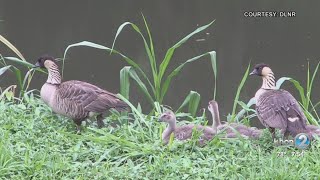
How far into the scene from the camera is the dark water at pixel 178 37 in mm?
11852

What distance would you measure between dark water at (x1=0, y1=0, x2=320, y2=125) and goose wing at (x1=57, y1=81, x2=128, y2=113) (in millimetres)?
2986

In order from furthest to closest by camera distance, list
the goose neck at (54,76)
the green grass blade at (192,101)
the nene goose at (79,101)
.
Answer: the green grass blade at (192,101) → the goose neck at (54,76) → the nene goose at (79,101)

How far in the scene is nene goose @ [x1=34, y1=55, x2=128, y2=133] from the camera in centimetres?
708

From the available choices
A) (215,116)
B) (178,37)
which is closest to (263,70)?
(215,116)

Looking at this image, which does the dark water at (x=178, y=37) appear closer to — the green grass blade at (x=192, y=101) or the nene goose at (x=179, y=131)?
the green grass blade at (x=192, y=101)

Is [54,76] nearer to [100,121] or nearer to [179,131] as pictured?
[100,121]

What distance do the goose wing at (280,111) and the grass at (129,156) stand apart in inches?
8.1

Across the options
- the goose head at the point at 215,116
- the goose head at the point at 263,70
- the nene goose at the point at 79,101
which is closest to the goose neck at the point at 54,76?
the nene goose at the point at 79,101

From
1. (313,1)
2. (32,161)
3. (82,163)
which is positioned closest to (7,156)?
(32,161)

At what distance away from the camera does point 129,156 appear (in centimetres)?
612

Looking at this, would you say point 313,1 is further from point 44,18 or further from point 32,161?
point 32,161

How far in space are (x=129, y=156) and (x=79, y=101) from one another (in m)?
1.21

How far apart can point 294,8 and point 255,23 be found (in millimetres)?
1697

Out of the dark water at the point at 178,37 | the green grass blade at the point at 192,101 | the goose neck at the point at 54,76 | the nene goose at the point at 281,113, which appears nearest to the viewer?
the nene goose at the point at 281,113
